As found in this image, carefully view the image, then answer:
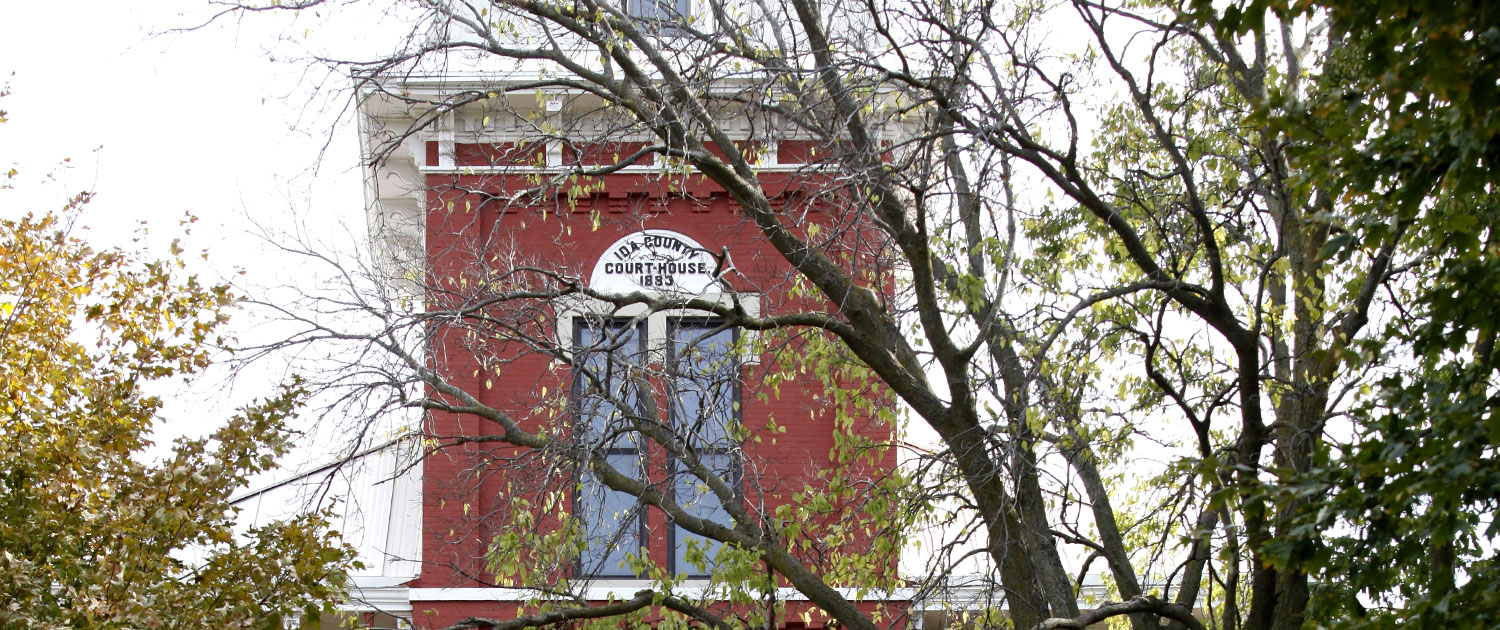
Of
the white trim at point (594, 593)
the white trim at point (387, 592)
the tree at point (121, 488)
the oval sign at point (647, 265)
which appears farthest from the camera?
the oval sign at point (647, 265)

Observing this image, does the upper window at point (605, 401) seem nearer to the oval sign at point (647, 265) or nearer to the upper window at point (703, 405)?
the upper window at point (703, 405)

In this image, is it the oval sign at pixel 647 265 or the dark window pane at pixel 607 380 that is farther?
the oval sign at pixel 647 265

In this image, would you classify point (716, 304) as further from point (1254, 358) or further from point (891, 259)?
point (1254, 358)

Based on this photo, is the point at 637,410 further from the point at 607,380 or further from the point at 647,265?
the point at 647,265

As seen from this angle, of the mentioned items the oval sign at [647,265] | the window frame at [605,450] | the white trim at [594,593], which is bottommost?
the white trim at [594,593]

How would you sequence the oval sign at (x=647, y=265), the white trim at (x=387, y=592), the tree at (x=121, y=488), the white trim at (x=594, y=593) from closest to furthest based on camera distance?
1. the tree at (x=121, y=488)
2. the white trim at (x=594, y=593)
3. the white trim at (x=387, y=592)
4. the oval sign at (x=647, y=265)

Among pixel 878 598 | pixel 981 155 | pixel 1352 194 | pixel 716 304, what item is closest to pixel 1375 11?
pixel 1352 194

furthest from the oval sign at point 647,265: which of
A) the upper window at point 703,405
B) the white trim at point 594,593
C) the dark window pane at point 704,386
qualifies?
the white trim at point 594,593

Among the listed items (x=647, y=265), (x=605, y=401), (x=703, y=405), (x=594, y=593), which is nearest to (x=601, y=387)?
(x=605, y=401)

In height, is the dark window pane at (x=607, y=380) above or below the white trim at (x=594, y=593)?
above

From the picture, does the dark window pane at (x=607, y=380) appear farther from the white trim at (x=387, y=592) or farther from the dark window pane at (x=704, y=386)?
the white trim at (x=387, y=592)

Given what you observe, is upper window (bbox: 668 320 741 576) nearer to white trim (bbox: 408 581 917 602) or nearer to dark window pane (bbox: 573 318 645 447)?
dark window pane (bbox: 573 318 645 447)

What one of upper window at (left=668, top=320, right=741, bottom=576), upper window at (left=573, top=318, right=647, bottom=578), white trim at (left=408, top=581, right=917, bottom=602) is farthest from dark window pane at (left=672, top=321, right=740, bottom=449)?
white trim at (left=408, top=581, right=917, bottom=602)

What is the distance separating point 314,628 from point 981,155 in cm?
520
